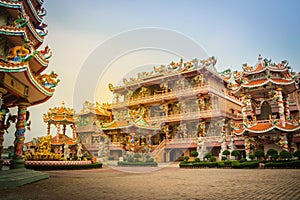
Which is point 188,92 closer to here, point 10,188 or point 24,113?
point 24,113

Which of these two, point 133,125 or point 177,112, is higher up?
point 177,112

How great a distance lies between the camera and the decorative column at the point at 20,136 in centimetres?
1116

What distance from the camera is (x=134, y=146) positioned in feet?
80.0

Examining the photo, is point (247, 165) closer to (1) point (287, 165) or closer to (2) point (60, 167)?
(1) point (287, 165)

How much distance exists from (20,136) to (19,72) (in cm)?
378

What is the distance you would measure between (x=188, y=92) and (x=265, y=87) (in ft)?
38.4

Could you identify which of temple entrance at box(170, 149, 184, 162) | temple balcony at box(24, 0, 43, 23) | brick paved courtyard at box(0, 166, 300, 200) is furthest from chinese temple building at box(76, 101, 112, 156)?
brick paved courtyard at box(0, 166, 300, 200)

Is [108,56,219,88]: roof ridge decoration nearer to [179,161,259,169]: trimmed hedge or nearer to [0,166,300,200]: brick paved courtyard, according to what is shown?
[179,161,259,169]: trimmed hedge

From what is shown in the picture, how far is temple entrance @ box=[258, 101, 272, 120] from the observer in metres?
25.5

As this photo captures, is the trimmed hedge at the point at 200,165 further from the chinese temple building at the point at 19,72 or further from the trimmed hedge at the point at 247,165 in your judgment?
the chinese temple building at the point at 19,72

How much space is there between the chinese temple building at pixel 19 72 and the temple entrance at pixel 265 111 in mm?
21843

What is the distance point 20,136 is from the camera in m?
11.5

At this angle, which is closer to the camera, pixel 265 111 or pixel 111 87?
pixel 265 111

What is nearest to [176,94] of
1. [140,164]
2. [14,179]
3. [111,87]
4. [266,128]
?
[140,164]
